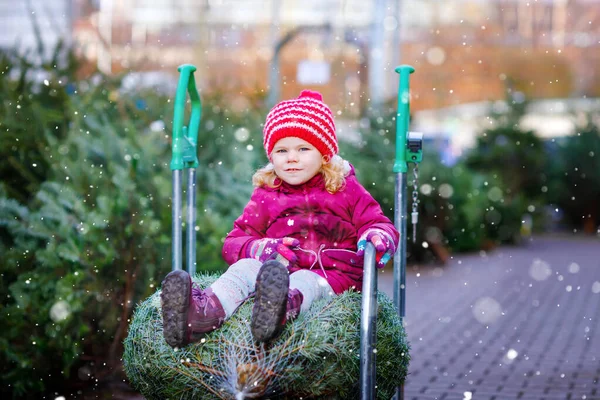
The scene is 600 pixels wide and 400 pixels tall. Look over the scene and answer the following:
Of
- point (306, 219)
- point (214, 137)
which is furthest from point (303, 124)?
point (214, 137)

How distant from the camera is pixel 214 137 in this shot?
7250 millimetres

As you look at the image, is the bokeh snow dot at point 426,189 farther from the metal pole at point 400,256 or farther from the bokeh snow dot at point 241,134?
the metal pole at point 400,256

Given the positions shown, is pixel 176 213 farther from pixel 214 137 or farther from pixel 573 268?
pixel 573 268

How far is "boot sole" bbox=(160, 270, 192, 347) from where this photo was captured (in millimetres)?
2939

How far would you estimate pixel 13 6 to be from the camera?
18016 mm

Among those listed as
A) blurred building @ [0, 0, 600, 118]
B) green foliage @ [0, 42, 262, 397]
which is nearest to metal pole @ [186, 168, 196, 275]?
green foliage @ [0, 42, 262, 397]

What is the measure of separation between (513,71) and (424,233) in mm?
11799

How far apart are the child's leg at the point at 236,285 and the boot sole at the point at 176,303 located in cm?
23

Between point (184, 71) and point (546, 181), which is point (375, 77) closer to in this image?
point (546, 181)

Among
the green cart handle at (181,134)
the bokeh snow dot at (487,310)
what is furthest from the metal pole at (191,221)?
the bokeh snow dot at (487,310)

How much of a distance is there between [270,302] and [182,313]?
12.0 inches

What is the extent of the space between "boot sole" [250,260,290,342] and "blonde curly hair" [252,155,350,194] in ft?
2.77

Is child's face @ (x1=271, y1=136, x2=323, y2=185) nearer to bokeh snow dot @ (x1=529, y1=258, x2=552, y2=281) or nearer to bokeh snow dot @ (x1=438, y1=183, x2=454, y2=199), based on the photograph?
bokeh snow dot @ (x1=529, y1=258, x2=552, y2=281)

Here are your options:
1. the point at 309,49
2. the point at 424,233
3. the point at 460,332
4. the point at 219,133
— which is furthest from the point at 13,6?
the point at 460,332
